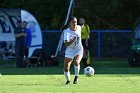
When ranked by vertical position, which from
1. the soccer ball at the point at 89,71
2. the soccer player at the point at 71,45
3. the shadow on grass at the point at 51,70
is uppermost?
the soccer player at the point at 71,45

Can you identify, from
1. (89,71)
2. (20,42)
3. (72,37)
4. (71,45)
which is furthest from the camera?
(20,42)

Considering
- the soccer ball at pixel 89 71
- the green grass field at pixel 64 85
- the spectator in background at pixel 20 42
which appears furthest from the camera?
the spectator in background at pixel 20 42

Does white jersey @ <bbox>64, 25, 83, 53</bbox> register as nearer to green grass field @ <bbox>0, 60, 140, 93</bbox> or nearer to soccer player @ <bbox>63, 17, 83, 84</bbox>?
soccer player @ <bbox>63, 17, 83, 84</bbox>

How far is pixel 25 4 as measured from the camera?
4241cm

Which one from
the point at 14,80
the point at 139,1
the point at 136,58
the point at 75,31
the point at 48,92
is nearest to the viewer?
the point at 48,92

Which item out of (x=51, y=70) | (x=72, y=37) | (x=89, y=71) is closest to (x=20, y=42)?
(x=51, y=70)

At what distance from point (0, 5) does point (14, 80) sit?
69.3 ft

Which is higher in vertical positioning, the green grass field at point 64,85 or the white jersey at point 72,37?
the white jersey at point 72,37

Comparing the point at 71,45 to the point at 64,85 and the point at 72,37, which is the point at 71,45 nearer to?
the point at 72,37

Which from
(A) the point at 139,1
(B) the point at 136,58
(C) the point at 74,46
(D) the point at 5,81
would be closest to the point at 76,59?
(C) the point at 74,46

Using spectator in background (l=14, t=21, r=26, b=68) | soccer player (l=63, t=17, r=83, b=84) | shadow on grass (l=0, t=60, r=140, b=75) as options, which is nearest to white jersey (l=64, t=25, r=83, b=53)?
soccer player (l=63, t=17, r=83, b=84)

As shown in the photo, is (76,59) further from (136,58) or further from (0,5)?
(0,5)

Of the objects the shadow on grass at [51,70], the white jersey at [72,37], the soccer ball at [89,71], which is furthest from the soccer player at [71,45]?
the shadow on grass at [51,70]

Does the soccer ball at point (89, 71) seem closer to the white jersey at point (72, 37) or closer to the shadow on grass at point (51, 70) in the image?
the white jersey at point (72, 37)
